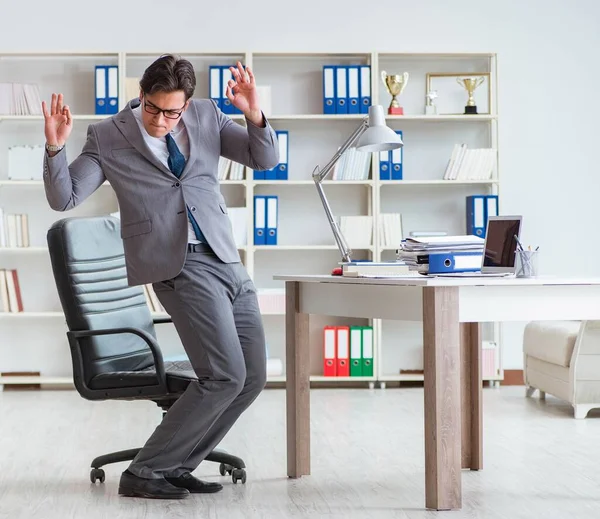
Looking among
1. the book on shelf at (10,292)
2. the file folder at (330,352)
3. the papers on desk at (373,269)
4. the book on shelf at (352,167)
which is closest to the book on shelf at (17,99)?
the book on shelf at (10,292)

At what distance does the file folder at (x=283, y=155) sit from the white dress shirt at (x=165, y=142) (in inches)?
116

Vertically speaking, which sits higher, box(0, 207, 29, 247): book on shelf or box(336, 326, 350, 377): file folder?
box(0, 207, 29, 247): book on shelf

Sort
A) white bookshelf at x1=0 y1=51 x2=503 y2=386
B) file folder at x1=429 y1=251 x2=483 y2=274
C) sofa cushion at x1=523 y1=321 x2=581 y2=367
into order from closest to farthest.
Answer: file folder at x1=429 y1=251 x2=483 y2=274 < sofa cushion at x1=523 y1=321 x2=581 y2=367 < white bookshelf at x1=0 y1=51 x2=503 y2=386

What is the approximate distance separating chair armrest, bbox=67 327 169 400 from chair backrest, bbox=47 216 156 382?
0.07ft

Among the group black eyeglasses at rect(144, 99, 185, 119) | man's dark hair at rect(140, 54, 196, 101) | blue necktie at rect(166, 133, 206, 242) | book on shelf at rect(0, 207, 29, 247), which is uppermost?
man's dark hair at rect(140, 54, 196, 101)

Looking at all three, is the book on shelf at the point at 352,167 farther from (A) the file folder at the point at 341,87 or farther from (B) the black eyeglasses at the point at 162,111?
(B) the black eyeglasses at the point at 162,111

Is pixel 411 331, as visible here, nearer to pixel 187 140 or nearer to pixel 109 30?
pixel 109 30

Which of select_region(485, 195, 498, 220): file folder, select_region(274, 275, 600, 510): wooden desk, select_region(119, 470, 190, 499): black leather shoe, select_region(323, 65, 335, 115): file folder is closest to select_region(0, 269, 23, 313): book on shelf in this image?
select_region(323, 65, 335, 115): file folder

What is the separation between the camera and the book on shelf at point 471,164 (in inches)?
236

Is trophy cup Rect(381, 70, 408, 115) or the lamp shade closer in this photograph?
the lamp shade

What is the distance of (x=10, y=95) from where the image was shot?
5.92 meters

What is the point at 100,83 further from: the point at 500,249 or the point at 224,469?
the point at 500,249

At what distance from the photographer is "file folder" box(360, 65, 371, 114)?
5969mm

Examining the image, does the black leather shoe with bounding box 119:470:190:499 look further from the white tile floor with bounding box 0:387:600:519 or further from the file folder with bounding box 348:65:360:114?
the file folder with bounding box 348:65:360:114
